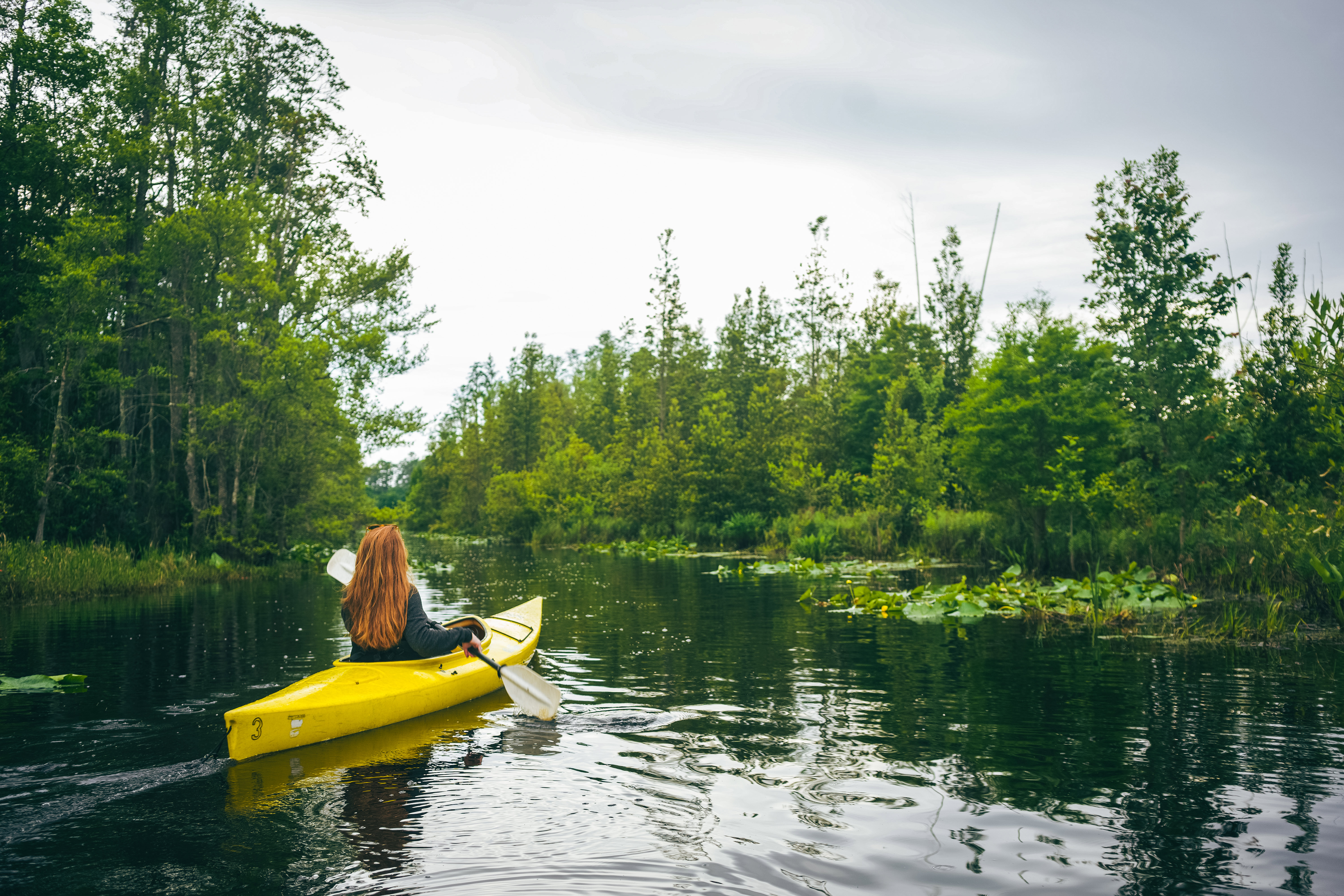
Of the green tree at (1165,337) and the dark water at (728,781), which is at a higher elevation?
the green tree at (1165,337)

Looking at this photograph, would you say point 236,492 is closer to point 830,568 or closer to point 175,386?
point 175,386

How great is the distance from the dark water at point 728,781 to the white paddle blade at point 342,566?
124cm

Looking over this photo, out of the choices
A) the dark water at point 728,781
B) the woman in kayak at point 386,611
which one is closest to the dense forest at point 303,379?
the dark water at point 728,781

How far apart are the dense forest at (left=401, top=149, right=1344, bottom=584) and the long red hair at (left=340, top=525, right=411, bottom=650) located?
425 inches

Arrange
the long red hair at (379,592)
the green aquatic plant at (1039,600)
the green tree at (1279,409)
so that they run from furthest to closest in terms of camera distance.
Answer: the green tree at (1279,409) < the green aquatic plant at (1039,600) < the long red hair at (379,592)

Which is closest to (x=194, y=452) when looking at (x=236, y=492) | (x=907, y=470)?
(x=236, y=492)

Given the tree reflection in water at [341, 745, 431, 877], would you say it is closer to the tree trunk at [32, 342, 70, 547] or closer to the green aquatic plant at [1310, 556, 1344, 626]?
the green aquatic plant at [1310, 556, 1344, 626]

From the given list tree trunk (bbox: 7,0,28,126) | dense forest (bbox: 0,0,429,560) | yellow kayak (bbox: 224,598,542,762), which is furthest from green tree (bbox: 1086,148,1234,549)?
tree trunk (bbox: 7,0,28,126)

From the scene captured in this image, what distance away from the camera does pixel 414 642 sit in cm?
659

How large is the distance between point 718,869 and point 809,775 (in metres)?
1.55

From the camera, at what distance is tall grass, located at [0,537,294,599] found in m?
14.8

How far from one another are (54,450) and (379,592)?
629 inches

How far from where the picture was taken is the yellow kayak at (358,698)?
5.49 metres

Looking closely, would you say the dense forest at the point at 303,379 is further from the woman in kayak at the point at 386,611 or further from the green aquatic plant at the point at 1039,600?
the woman in kayak at the point at 386,611
